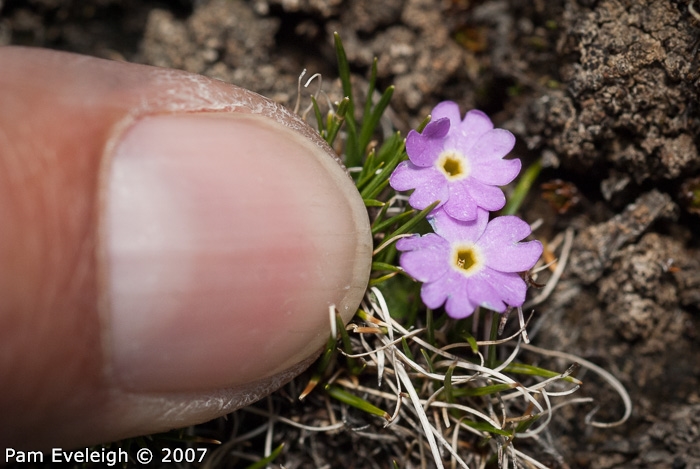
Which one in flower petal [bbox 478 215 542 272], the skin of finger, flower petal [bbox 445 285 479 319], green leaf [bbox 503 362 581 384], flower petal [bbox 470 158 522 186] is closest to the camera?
the skin of finger

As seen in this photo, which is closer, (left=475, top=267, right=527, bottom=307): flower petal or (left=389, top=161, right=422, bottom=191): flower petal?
(left=475, top=267, right=527, bottom=307): flower petal

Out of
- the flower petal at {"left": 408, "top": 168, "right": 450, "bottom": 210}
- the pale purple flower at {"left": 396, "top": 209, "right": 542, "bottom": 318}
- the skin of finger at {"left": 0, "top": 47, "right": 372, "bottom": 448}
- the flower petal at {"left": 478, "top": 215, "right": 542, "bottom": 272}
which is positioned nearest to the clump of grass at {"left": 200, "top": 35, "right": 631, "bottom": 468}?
the flower petal at {"left": 408, "top": 168, "right": 450, "bottom": 210}

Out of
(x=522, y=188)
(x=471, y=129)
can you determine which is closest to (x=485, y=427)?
(x=522, y=188)

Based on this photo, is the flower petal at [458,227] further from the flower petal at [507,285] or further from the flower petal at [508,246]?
the flower petal at [507,285]

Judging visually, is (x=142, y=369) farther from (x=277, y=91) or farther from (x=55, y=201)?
(x=277, y=91)

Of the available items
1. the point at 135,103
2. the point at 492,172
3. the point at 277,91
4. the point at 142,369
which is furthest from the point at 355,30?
the point at 142,369

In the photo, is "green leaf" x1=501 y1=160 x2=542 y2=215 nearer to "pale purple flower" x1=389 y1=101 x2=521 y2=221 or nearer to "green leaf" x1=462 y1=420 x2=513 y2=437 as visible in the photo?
"pale purple flower" x1=389 y1=101 x2=521 y2=221

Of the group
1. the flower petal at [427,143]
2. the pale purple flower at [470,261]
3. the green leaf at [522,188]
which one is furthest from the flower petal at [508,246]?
the green leaf at [522,188]
